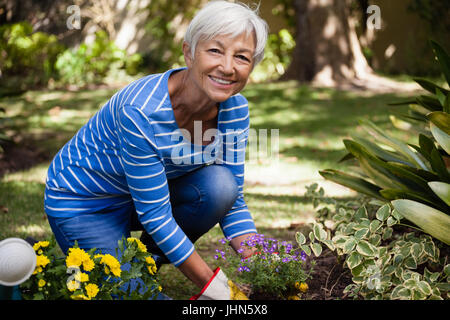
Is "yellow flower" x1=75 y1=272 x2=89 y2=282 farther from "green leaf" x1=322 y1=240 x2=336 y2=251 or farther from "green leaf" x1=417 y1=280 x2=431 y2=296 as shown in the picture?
"green leaf" x1=417 y1=280 x2=431 y2=296

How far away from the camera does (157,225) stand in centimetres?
211

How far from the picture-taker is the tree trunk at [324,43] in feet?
30.3

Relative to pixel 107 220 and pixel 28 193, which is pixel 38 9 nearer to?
pixel 28 193

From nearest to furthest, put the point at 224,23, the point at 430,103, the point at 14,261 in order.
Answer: the point at 14,261
the point at 224,23
the point at 430,103

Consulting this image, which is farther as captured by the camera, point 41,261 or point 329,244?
point 329,244

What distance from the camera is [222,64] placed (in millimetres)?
2057

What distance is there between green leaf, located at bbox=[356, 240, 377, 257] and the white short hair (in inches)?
34.7

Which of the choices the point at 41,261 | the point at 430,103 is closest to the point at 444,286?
the point at 430,103

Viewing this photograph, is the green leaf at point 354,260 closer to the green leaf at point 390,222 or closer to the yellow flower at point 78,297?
the green leaf at point 390,222

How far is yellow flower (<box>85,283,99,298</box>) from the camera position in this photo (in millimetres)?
1730

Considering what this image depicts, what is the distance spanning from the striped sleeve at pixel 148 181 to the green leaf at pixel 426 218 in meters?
0.84

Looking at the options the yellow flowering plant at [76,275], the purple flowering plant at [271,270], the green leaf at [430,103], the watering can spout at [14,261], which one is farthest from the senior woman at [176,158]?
the green leaf at [430,103]

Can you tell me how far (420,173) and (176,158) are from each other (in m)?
1.13

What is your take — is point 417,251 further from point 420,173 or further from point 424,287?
point 420,173
